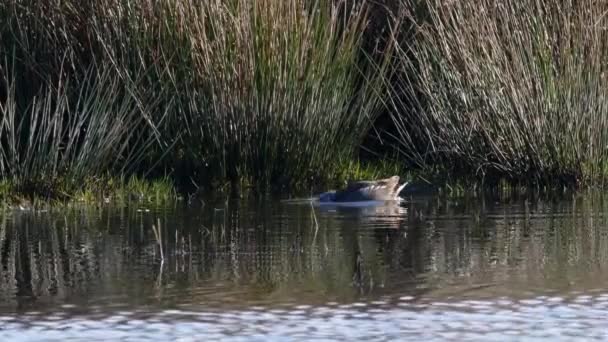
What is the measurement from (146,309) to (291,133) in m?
6.69

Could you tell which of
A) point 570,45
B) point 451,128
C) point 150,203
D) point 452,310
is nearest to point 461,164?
point 451,128

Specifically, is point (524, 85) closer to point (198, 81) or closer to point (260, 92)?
point (260, 92)

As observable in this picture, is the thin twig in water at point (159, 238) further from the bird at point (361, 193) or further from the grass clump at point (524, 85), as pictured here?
the grass clump at point (524, 85)

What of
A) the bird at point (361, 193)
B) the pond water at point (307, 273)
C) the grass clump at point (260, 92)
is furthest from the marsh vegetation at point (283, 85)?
the pond water at point (307, 273)

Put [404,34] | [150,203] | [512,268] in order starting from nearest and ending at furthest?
1. [512,268]
2. [150,203]
3. [404,34]

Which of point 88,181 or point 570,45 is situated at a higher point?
point 570,45

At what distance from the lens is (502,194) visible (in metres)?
13.5

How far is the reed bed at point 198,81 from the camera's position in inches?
541

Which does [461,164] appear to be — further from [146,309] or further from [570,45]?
[146,309]

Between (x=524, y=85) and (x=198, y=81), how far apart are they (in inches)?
112

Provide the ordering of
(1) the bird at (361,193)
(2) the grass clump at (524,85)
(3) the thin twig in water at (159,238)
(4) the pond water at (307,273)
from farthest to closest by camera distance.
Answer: (2) the grass clump at (524,85) → (1) the bird at (361,193) → (3) the thin twig in water at (159,238) → (4) the pond water at (307,273)

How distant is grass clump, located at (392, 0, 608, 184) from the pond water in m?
1.48

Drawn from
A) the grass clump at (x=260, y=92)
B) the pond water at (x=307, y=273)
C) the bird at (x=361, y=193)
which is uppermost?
the grass clump at (x=260, y=92)

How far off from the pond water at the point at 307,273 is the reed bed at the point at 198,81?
5.30ft
